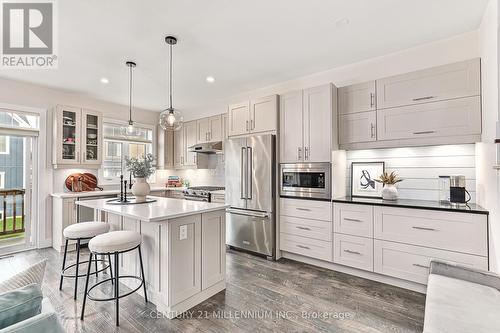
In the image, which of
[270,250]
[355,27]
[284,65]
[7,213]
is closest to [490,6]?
[355,27]

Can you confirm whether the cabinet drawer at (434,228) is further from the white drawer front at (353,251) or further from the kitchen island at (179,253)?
the kitchen island at (179,253)

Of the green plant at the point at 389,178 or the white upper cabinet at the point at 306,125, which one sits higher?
the white upper cabinet at the point at 306,125

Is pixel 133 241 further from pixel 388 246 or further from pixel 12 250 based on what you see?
pixel 12 250

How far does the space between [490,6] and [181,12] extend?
109 inches

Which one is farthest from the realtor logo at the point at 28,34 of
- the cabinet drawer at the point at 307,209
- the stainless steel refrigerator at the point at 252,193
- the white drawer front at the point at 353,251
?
the white drawer front at the point at 353,251

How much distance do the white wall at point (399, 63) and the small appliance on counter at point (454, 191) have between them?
1.36 metres

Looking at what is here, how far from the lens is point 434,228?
253 centimetres

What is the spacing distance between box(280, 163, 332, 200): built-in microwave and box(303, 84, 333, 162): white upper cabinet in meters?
0.13

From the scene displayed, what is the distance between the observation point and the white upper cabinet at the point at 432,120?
2.55 metres

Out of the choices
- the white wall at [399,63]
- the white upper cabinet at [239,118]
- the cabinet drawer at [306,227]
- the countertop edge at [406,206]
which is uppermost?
the white wall at [399,63]

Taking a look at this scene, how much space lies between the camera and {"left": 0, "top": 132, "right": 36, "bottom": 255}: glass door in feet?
13.0

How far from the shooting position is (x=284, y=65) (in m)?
3.50

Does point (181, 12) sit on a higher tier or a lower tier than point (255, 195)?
higher

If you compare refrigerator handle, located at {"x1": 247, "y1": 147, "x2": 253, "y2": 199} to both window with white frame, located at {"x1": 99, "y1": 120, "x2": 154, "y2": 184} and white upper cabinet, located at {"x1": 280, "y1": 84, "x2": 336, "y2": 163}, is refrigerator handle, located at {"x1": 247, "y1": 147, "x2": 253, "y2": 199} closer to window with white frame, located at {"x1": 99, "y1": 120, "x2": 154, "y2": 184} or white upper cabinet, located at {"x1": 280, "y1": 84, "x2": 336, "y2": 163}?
white upper cabinet, located at {"x1": 280, "y1": 84, "x2": 336, "y2": 163}
